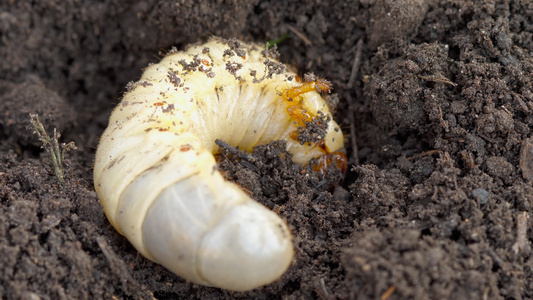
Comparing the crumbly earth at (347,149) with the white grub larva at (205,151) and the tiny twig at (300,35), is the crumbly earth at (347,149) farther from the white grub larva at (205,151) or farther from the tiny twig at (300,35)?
the white grub larva at (205,151)

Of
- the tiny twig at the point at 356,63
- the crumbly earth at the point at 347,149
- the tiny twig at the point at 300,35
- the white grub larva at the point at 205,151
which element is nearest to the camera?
the white grub larva at the point at 205,151

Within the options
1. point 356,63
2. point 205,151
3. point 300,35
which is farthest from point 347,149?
point 205,151

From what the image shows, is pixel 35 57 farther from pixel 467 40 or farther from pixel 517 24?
pixel 517 24

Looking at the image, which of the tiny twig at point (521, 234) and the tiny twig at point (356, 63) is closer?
the tiny twig at point (521, 234)

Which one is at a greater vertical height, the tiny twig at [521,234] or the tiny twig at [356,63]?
the tiny twig at [356,63]

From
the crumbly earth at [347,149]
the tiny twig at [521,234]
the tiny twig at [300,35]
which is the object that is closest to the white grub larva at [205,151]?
the crumbly earth at [347,149]

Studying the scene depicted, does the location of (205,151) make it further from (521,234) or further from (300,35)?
(521,234)

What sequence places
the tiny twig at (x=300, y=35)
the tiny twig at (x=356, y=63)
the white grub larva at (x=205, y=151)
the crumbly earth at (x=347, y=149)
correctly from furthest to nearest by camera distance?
the tiny twig at (x=300, y=35) < the tiny twig at (x=356, y=63) < the crumbly earth at (x=347, y=149) < the white grub larva at (x=205, y=151)
